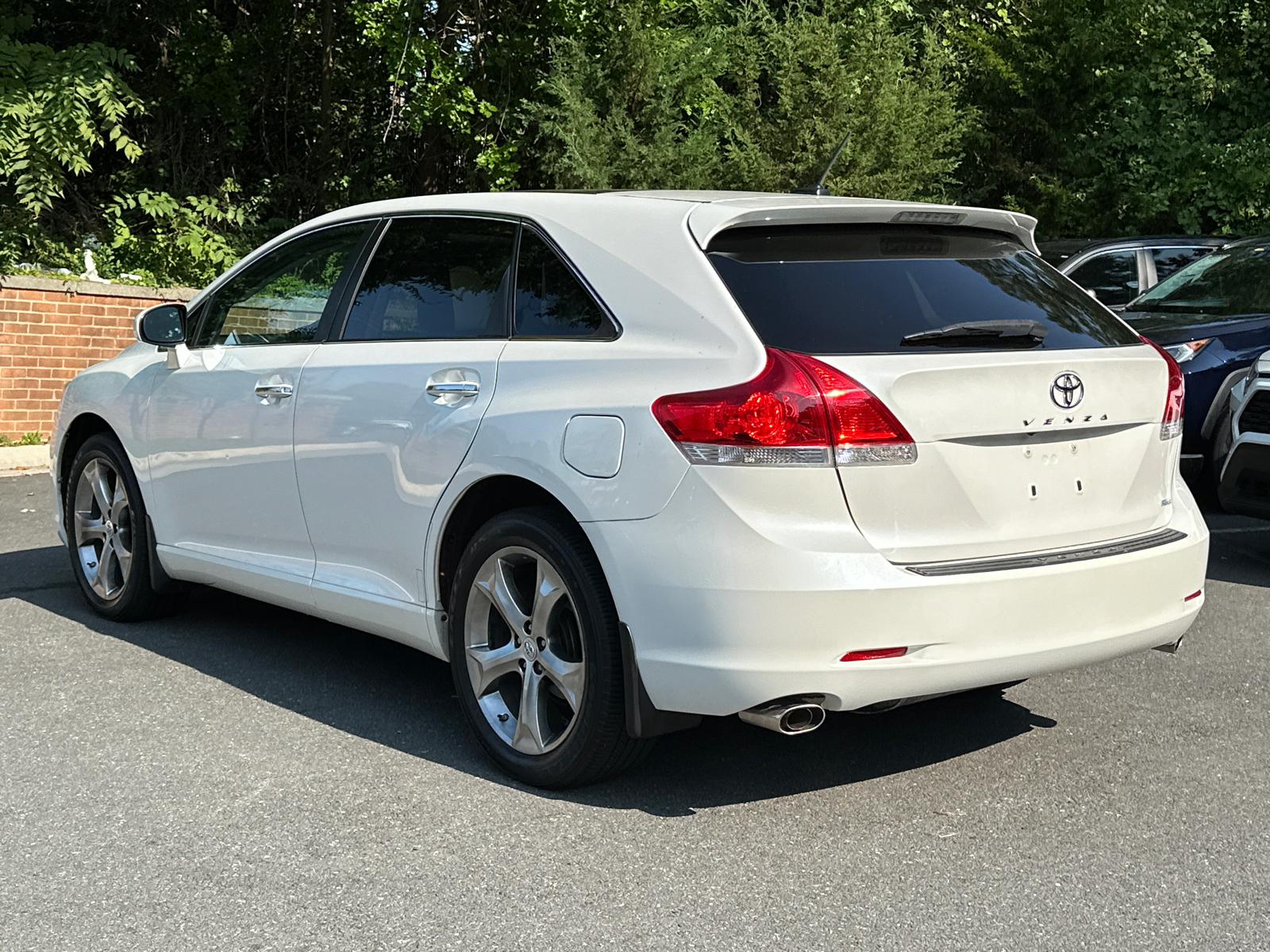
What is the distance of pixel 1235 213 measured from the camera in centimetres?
1789

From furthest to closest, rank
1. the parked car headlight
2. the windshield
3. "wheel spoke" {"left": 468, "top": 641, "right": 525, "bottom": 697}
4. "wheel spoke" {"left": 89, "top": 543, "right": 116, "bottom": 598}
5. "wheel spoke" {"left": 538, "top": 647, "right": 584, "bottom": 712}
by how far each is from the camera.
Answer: the windshield < the parked car headlight < "wheel spoke" {"left": 89, "top": 543, "right": 116, "bottom": 598} < "wheel spoke" {"left": 468, "top": 641, "right": 525, "bottom": 697} < "wheel spoke" {"left": 538, "top": 647, "right": 584, "bottom": 712}

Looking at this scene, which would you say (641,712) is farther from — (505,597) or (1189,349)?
(1189,349)

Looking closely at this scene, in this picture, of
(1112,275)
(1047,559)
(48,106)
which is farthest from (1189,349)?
(48,106)

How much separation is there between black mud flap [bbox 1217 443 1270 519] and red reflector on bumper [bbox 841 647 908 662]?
4100 mm

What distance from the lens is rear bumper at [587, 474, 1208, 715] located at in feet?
11.6

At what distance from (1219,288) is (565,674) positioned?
7.54 m

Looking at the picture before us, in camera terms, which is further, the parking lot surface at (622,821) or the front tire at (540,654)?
the front tire at (540,654)

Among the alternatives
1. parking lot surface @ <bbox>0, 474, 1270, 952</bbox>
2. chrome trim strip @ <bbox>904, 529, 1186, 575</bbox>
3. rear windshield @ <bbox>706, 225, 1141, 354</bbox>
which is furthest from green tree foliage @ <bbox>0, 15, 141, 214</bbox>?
chrome trim strip @ <bbox>904, 529, 1186, 575</bbox>

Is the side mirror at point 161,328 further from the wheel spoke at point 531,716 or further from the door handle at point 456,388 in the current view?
the wheel spoke at point 531,716

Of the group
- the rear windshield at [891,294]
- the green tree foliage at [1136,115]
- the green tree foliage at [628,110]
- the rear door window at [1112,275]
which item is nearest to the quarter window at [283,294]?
the rear windshield at [891,294]

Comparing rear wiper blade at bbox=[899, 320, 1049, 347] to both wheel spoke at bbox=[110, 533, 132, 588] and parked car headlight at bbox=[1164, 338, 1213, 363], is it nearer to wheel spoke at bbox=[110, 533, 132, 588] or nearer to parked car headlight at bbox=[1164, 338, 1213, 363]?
wheel spoke at bbox=[110, 533, 132, 588]

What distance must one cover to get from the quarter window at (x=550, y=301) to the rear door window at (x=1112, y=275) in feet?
28.9

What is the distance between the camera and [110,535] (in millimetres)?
6035

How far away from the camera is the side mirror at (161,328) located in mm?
5566
